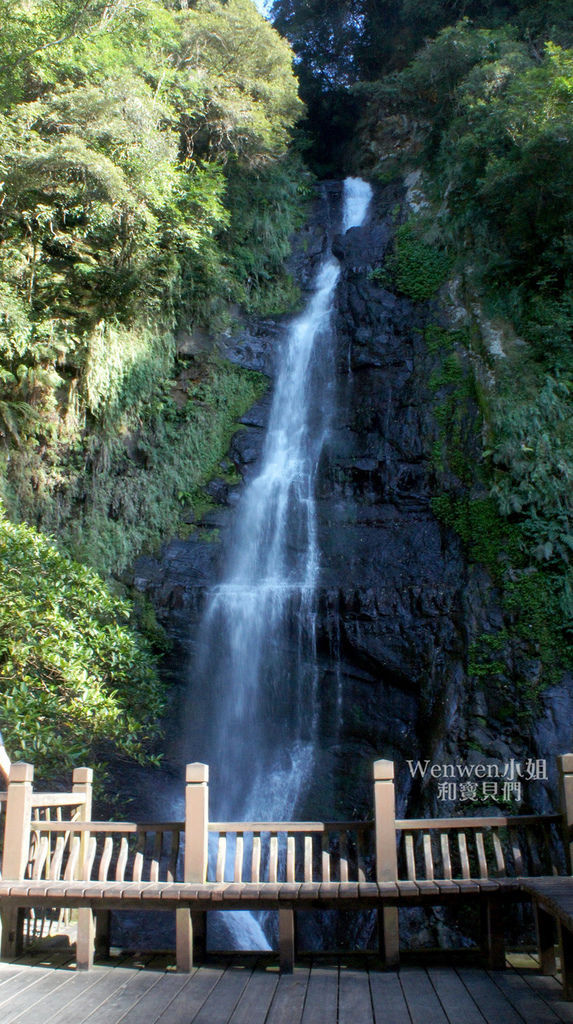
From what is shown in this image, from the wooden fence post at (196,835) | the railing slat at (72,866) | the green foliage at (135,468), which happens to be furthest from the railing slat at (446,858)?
the green foliage at (135,468)

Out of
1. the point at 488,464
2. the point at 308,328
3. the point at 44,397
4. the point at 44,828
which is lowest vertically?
the point at 44,828

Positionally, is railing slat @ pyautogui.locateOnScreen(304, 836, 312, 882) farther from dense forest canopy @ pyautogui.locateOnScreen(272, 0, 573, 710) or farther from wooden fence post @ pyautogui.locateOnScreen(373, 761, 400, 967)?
dense forest canopy @ pyautogui.locateOnScreen(272, 0, 573, 710)

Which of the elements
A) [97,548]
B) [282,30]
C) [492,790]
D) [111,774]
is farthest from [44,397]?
[282,30]

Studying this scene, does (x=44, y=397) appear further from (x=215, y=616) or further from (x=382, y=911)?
(x=382, y=911)

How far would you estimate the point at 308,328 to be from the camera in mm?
16297

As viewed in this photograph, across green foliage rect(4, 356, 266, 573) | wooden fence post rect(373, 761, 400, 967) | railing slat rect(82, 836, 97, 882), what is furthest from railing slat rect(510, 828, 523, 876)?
green foliage rect(4, 356, 266, 573)

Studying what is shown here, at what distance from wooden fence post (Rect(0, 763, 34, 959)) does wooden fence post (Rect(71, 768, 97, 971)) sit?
1.37 feet

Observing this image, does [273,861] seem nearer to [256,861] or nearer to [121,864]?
[256,861]

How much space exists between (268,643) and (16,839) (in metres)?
6.27

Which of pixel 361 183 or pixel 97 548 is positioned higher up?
pixel 361 183

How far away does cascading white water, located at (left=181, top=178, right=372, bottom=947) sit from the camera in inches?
389

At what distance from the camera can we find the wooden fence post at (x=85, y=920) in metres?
4.77

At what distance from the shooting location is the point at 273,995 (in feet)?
13.8

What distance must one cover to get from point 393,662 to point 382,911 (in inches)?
225
